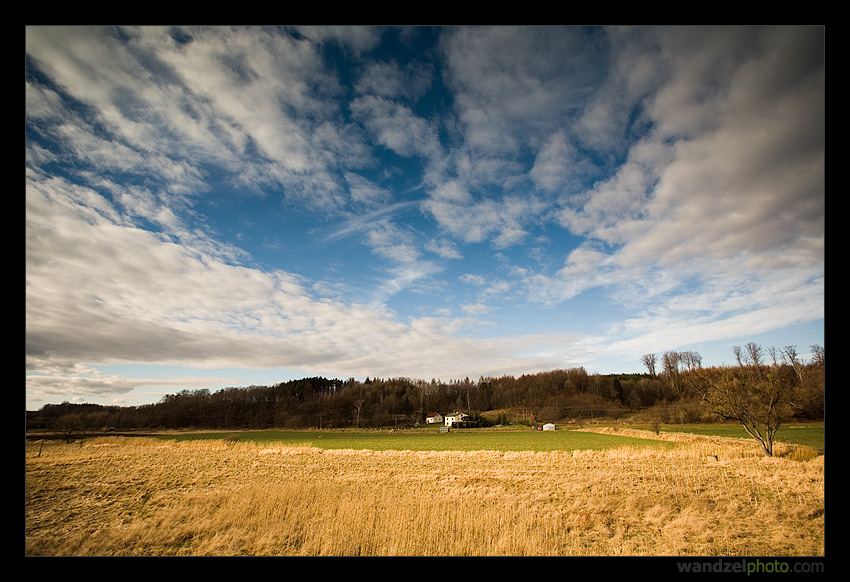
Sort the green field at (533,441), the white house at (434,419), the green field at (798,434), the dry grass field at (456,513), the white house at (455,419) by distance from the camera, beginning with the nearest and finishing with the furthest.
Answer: the dry grass field at (456,513) < the green field at (798,434) < the green field at (533,441) < the white house at (455,419) < the white house at (434,419)

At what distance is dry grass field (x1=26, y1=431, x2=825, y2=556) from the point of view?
24.3 ft

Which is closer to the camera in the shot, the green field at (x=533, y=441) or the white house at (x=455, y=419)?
the green field at (x=533, y=441)

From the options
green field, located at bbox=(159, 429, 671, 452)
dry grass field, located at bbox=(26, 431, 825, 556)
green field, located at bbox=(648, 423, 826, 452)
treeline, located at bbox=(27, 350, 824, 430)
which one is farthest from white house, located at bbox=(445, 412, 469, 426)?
dry grass field, located at bbox=(26, 431, 825, 556)

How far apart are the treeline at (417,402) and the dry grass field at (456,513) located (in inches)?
2177

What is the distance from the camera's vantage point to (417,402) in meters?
113

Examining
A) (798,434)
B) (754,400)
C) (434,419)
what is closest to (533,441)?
(798,434)

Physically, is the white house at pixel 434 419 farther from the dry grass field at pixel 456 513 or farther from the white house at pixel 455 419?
the dry grass field at pixel 456 513

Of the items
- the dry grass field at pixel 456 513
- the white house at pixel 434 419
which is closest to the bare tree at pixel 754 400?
the dry grass field at pixel 456 513

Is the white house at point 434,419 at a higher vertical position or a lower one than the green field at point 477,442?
lower

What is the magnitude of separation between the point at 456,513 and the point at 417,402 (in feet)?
356

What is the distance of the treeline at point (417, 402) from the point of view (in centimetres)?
7581

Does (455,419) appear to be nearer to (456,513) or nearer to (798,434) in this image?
(798,434)

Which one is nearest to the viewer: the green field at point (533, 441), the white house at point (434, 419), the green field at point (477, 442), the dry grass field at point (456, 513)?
the dry grass field at point (456, 513)
